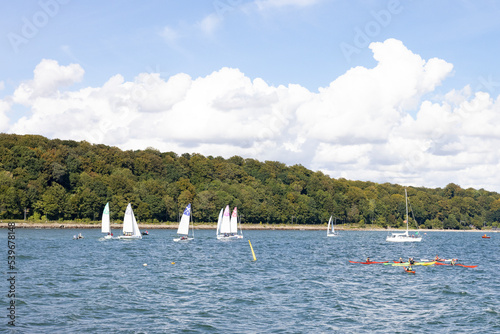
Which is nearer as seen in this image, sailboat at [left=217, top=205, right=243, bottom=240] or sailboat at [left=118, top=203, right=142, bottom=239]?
sailboat at [left=118, top=203, right=142, bottom=239]

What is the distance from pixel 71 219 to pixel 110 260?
4784 inches

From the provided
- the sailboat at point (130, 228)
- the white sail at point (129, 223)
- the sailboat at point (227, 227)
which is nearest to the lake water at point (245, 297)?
the white sail at point (129, 223)

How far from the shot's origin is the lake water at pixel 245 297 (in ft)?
105

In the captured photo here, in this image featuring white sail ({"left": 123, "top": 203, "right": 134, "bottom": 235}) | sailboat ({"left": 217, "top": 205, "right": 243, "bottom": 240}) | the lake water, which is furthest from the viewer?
sailboat ({"left": 217, "top": 205, "right": 243, "bottom": 240})

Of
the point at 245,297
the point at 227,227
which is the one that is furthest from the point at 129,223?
the point at 245,297

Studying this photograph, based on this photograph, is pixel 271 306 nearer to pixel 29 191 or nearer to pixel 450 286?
pixel 450 286

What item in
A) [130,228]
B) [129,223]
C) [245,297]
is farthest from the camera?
[130,228]

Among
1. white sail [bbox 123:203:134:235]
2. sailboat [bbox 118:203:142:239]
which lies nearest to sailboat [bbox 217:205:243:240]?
sailboat [bbox 118:203:142:239]

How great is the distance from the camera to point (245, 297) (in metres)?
40.7

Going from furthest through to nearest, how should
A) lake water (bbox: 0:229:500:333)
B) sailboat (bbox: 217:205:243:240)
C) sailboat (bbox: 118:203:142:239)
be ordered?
1. sailboat (bbox: 217:205:243:240)
2. sailboat (bbox: 118:203:142:239)
3. lake water (bbox: 0:229:500:333)

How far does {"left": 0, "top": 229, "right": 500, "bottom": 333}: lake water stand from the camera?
3194cm

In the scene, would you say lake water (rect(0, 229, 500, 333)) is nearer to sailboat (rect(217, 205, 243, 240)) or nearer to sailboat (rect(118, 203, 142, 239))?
sailboat (rect(118, 203, 142, 239))

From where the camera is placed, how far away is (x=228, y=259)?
7069 centimetres

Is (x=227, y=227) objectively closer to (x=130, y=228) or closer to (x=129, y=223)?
(x=130, y=228)
